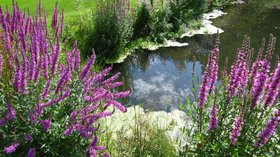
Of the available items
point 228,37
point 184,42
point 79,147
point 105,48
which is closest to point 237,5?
point 228,37

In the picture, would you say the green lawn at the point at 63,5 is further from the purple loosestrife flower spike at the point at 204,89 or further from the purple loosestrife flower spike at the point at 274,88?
the purple loosestrife flower spike at the point at 274,88

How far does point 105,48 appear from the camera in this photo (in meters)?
11.0

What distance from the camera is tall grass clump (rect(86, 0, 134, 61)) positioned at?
35.4ft

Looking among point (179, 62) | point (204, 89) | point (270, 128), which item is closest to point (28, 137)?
point (204, 89)

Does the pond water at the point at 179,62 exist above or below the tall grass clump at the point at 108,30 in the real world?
below

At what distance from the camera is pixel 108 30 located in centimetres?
1080

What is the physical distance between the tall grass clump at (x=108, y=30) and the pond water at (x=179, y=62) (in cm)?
56

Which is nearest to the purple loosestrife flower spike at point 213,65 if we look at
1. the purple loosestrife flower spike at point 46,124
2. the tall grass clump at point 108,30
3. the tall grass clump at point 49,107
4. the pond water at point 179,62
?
the tall grass clump at point 49,107

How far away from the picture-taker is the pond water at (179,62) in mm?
9539

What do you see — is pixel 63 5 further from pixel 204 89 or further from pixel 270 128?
pixel 270 128

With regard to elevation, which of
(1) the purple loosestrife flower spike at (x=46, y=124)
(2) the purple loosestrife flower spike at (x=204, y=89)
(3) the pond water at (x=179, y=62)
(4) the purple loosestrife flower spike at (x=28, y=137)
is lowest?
(3) the pond water at (x=179, y=62)

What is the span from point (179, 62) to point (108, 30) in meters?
2.72

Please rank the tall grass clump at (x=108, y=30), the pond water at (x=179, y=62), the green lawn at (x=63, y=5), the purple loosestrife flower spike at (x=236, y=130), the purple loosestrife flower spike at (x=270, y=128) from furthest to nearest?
1. the green lawn at (x=63, y=5)
2. the tall grass clump at (x=108, y=30)
3. the pond water at (x=179, y=62)
4. the purple loosestrife flower spike at (x=236, y=130)
5. the purple loosestrife flower spike at (x=270, y=128)

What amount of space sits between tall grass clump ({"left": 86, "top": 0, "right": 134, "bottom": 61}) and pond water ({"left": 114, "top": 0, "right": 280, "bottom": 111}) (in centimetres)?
56
